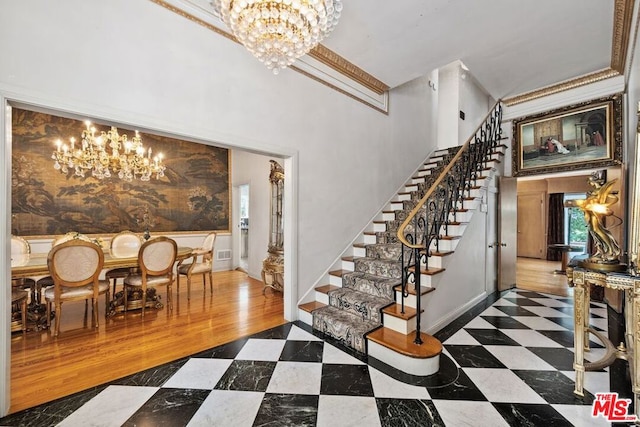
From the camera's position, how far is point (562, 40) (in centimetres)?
337

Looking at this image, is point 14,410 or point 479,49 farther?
point 479,49

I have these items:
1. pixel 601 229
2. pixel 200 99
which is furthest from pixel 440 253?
pixel 200 99

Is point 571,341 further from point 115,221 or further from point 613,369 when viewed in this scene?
point 115,221

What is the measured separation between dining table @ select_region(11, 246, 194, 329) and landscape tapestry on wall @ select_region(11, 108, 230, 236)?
1213mm

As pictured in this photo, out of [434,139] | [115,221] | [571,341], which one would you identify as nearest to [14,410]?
[115,221]

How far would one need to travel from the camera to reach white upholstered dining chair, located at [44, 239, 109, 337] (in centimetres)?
281

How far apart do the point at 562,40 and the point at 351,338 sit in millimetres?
4525

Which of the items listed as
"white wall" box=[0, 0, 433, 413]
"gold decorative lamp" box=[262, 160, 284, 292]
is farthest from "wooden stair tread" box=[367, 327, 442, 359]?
"gold decorative lamp" box=[262, 160, 284, 292]

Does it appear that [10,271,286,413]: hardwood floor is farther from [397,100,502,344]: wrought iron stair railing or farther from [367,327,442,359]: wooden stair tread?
[397,100,502,344]: wrought iron stair railing

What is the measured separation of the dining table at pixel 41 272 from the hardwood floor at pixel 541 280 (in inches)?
233

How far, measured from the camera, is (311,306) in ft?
10.9

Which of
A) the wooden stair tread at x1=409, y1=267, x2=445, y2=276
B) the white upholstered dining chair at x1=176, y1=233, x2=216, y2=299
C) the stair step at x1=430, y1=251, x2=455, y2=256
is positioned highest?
the stair step at x1=430, y1=251, x2=455, y2=256

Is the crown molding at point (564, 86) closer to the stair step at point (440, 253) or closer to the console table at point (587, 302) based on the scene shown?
the stair step at point (440, 253)

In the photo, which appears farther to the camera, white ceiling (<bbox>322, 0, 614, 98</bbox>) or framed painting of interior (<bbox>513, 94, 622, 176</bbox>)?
framed painting of interior (<bbox>513, 94, 622, 176</bbox>)
